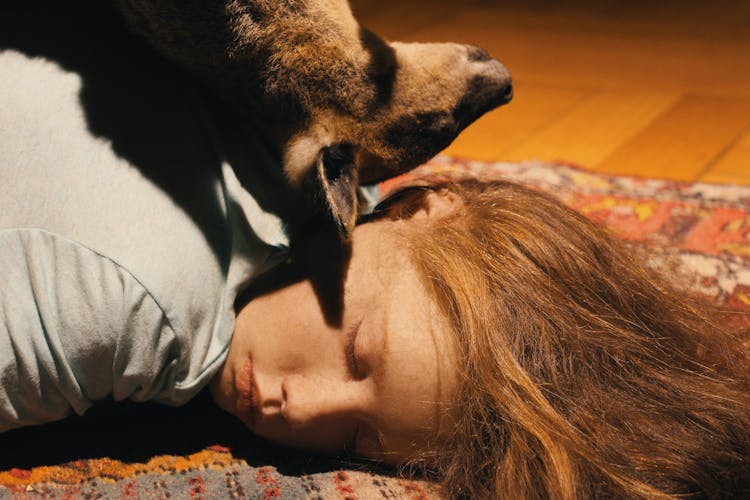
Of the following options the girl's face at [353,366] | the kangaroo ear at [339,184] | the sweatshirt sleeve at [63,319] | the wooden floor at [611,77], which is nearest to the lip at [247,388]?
the girl's face at [353,366]

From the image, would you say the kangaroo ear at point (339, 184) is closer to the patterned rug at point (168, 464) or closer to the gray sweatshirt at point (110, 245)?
the gray sweatshirt at point (110, 245)

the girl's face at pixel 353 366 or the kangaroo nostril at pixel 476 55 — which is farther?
the kangaroo nostril at pixel 476 55

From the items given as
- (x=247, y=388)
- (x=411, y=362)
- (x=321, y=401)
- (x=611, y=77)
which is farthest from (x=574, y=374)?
(x=611, y=77)

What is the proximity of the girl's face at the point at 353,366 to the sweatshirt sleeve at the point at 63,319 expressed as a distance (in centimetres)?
15

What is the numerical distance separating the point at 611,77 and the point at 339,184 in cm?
207

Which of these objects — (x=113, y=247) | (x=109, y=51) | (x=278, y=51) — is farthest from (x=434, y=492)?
(x=109, y=51)

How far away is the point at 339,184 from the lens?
1.25 meters

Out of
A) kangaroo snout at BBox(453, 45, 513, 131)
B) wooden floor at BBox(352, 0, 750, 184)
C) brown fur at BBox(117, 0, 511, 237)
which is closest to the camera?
brown fur at BBox(117, 0, 511, 237)

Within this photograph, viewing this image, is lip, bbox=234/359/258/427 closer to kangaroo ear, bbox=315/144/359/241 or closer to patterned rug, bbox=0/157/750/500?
patterned rug, bbox=0/157/750/500

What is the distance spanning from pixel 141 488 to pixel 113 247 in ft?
1.15

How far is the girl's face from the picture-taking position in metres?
1.10

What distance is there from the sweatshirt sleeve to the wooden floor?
146 centimetres

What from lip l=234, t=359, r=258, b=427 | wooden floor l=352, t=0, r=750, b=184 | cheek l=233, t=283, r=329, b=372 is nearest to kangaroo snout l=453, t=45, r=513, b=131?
cheek l=233, t=283, r=329, b=372

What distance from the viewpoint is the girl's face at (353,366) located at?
110 centimetres
